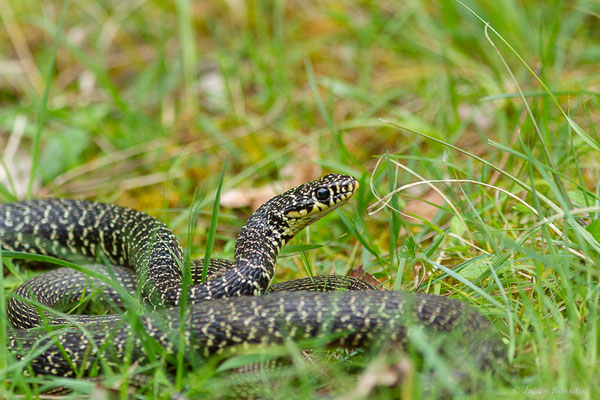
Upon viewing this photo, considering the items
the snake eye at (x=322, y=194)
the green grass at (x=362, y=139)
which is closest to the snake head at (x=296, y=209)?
the snake eye at (x=322, y=194)

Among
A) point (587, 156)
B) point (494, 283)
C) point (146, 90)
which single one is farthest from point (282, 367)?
point (146, 90)

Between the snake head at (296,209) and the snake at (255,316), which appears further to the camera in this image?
the snake head at (296,209)

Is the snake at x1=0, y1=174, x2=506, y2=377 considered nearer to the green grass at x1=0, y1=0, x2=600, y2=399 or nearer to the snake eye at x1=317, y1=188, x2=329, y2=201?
the snake eye at x1=317, y1=188, x2=329, y2=201

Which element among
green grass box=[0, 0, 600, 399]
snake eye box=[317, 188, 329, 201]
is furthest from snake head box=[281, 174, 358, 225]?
green grass box=[0, 0, 600, 399]

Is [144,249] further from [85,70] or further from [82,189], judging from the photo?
[85,70]

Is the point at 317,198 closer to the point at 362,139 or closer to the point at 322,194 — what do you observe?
the point at 322,194

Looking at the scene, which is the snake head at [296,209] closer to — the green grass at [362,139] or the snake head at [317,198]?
the snake head at [317,198]

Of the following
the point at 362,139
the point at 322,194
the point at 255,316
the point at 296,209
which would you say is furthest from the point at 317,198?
the point at 362,139
